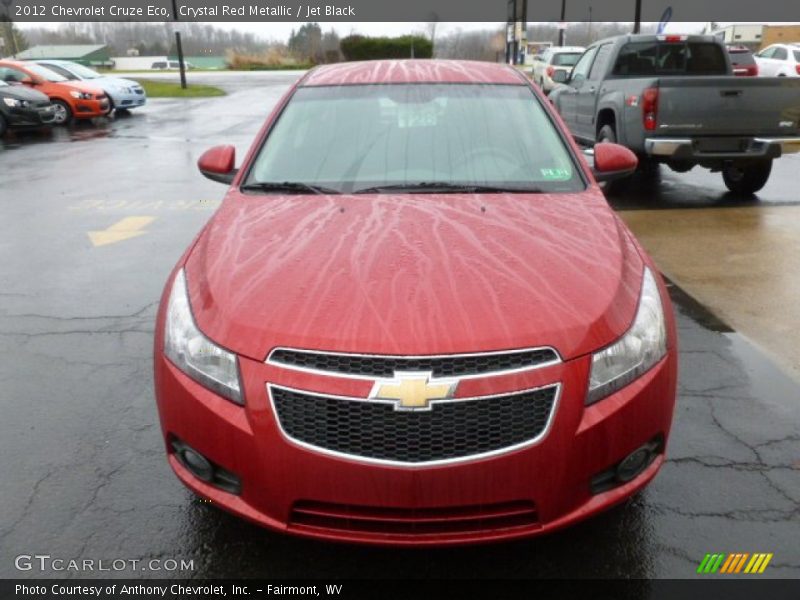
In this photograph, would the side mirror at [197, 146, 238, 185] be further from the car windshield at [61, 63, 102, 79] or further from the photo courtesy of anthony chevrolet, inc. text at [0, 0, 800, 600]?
the car windshield at [61, 63, 102, 79]

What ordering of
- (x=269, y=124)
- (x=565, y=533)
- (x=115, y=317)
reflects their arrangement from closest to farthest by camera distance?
(x=565, y=533) → (x=269, y=124) → (x=115, y=317)

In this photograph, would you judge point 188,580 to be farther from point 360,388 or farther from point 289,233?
point 289,233

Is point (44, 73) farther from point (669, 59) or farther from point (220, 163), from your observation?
point (220, 163)

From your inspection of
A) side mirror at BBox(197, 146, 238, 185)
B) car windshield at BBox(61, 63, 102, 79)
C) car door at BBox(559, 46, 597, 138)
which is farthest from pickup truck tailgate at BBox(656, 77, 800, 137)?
car windshield at BBox(61, 63, 102, 79)

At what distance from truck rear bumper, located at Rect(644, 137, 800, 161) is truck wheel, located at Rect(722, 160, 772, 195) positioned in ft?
1.98

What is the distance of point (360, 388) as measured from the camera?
209cm

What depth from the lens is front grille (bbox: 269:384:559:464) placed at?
6.84 ft

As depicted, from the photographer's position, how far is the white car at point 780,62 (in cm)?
2400

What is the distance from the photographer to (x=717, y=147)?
7992mm

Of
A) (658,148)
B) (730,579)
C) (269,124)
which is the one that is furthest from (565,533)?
(658,148)

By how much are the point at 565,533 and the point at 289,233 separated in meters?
1.57

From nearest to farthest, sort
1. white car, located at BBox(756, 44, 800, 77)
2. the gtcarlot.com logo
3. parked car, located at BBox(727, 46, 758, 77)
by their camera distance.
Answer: the gtcarlot.com logo → parked car, located at BBox(727, 46, 758, 77) → white car, located at BBox(756, 44, 800, 77)

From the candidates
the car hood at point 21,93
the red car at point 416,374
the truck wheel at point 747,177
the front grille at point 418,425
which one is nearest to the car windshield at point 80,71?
the car hood at point 21,93

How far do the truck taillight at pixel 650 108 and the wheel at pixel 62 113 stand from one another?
15.2 meters
